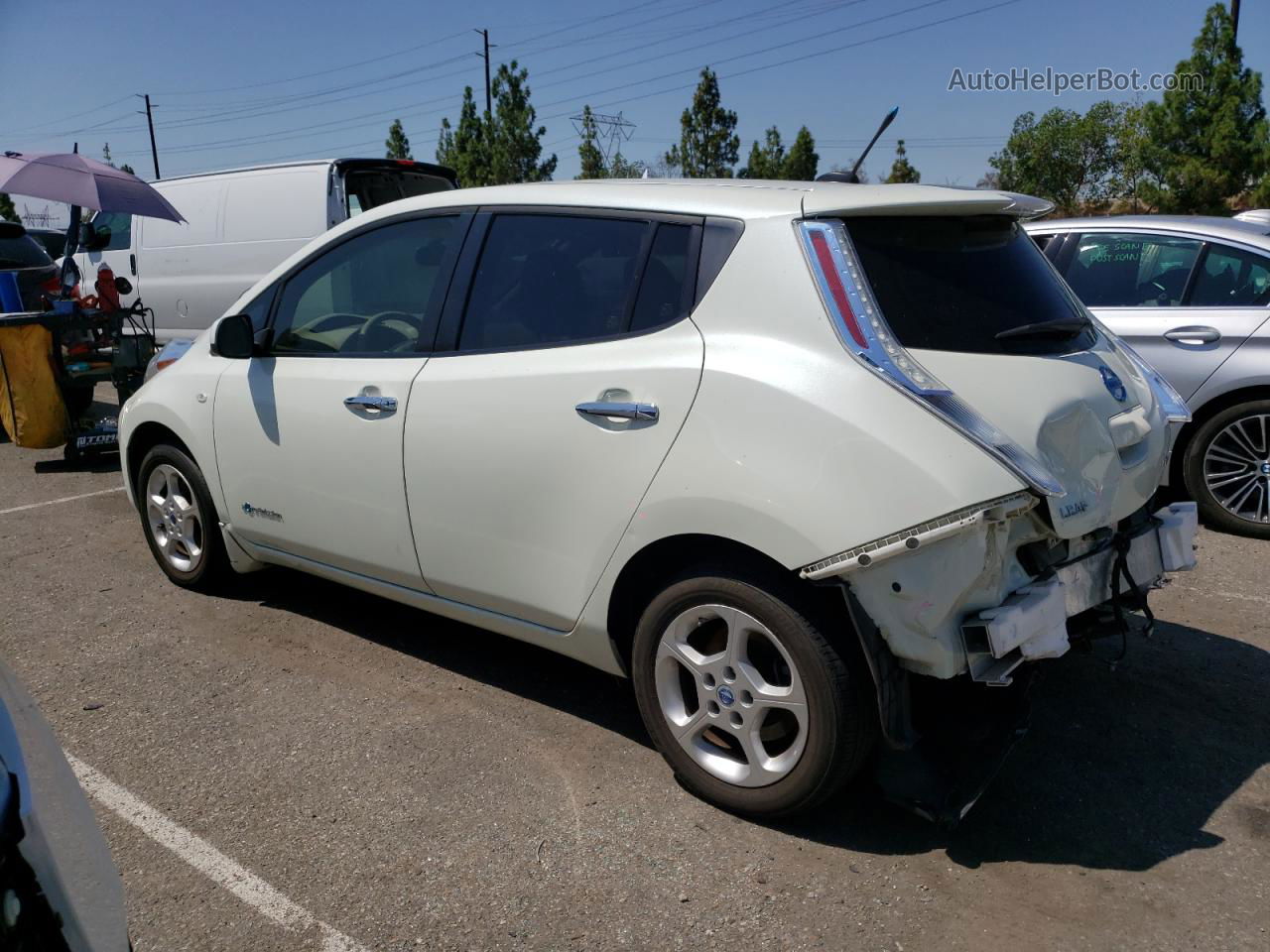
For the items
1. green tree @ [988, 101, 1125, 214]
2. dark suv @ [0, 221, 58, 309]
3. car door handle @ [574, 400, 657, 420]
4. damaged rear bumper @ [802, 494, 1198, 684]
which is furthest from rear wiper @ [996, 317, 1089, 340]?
green tree @ [988, 101, 1125, 214]

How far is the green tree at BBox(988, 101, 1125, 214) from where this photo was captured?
4216 cm

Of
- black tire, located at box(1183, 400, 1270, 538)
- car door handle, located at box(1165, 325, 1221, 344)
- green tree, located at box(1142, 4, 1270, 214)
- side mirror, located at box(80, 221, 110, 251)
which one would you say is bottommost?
black tire, located at box(1183, 400, 1270, 538)

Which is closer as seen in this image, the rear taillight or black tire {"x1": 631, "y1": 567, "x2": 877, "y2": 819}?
the rear taillight

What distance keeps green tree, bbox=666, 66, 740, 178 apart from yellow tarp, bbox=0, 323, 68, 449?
31269 mm

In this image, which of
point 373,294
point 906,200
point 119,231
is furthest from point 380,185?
point 906,200

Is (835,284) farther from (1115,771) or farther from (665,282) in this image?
(1115,771)

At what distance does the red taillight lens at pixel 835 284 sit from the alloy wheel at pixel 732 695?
2.76 ft

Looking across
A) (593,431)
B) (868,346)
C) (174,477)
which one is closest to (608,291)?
(593,431)

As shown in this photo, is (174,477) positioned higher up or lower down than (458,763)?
higher up

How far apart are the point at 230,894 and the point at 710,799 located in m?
1.37

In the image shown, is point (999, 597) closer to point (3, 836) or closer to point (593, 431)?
point (593, 431)

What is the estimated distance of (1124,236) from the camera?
6.35 meters

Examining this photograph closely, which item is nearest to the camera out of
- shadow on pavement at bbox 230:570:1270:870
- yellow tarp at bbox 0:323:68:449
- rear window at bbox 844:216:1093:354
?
rear window at bbox 844:216:1093:354

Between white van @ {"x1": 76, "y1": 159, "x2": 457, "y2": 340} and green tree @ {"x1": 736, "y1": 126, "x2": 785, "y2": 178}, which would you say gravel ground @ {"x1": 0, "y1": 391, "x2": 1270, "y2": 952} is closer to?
white van @ {"x1": 76, "y1": 159, "x2": 457, "y2": 340}
